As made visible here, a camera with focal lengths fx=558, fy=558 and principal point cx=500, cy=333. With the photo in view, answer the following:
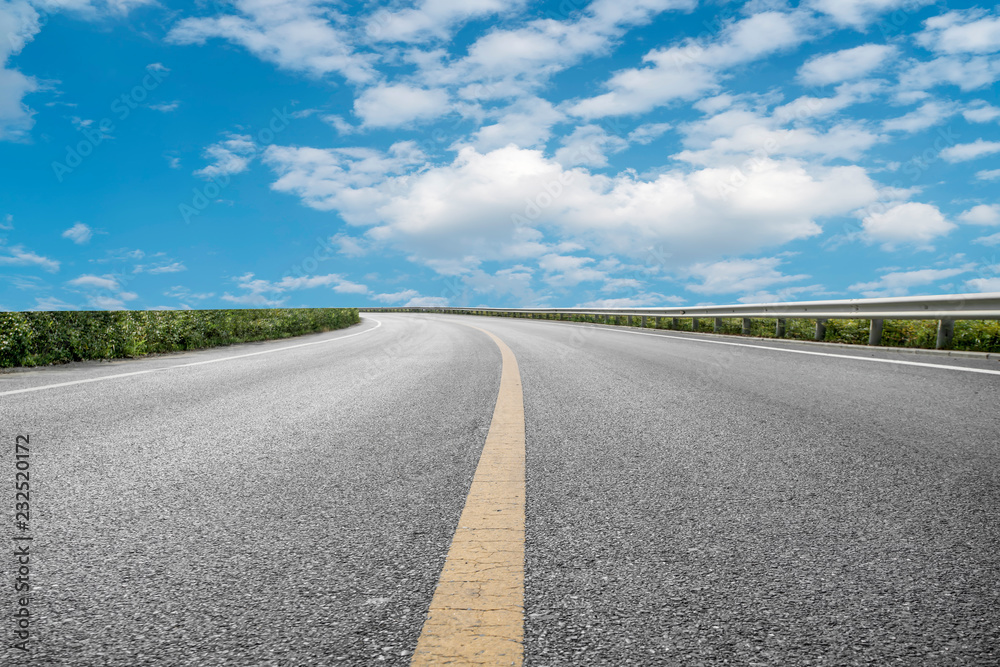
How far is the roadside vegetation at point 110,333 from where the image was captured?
8695mm

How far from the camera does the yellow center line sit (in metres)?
1.22

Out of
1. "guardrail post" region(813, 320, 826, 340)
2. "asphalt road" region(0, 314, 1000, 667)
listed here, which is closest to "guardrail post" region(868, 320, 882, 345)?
"guardrail post" region(813, 320, 826, 340)

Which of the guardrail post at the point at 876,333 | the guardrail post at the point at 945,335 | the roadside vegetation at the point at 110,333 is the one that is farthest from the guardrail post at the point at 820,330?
the roadside vegetation at the point at 110,333

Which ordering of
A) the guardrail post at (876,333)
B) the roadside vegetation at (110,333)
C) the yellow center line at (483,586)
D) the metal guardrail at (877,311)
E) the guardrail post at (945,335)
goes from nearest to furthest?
the yellow center line at (483,586) → the metal guardrail at (877,311) → the roadside vegetation at (110,333) → the guardrail post at (945,335) → the guardrail post at (876,333)

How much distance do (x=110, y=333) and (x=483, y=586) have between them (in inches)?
444

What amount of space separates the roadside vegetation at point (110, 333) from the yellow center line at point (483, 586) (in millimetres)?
9615

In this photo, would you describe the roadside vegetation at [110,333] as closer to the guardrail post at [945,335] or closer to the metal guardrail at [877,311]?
the metal guardrail at [877,311]

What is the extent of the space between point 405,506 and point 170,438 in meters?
2.08

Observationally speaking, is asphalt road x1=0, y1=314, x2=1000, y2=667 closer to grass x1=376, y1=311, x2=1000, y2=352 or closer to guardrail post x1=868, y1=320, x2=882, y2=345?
grass x1=376, y1=311, x2=1000, y2=352

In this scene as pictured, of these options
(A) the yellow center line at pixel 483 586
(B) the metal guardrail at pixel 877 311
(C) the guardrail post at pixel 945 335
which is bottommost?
(A) the yellow center line at pixel 483 586

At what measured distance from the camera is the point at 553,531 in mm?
1861

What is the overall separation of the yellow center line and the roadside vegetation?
9.62 meters

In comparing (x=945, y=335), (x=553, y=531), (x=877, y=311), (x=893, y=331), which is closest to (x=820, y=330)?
(x=893, y=331)

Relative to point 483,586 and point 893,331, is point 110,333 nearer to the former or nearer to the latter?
point 483,586
